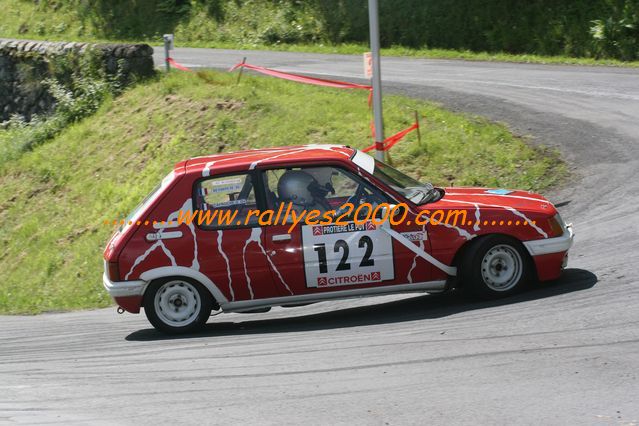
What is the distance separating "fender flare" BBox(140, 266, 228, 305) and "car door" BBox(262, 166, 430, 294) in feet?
2.09

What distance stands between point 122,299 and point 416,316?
2934 mm

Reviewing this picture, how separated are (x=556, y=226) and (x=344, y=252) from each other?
205 cm

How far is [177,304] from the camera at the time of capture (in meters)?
9.35

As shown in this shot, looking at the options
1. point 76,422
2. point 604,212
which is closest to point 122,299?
point 76,422

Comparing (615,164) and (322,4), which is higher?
(322,4)

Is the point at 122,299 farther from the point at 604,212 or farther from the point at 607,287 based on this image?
the point at 604,212

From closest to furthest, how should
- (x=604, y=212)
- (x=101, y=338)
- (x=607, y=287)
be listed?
(x=607, y=287) → (x=101, y=338) → (x=604, y=212)

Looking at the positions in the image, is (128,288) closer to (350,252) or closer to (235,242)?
(235,242)

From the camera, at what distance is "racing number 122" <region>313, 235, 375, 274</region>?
883cm

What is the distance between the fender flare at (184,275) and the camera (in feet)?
29.8

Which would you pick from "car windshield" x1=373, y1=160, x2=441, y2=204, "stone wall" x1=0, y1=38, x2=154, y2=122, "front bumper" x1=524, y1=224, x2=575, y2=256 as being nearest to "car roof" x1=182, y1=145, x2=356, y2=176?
"car windshield" x1=373, y1=160, x2=441, y2=204

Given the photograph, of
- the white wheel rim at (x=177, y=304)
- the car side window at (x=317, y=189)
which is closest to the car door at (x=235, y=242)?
the car side window at (x=317, y=189)

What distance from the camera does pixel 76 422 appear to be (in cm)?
661

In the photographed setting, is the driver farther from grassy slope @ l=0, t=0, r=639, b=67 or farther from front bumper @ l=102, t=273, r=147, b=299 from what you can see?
grassy slope @ l=0, t=0, r=639, b=67
